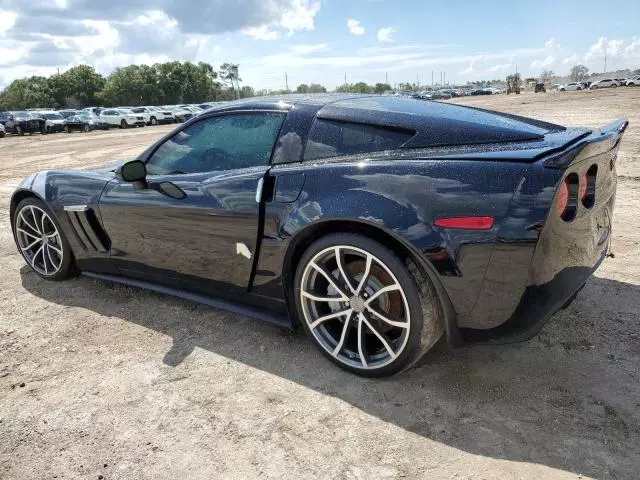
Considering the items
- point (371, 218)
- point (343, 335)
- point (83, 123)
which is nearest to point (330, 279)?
point (343, 335)

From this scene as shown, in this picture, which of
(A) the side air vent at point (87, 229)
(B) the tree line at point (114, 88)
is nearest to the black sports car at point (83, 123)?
(A) the side air vent at point (87, 229)

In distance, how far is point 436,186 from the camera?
2.19 m

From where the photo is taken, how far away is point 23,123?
31047 millimetres

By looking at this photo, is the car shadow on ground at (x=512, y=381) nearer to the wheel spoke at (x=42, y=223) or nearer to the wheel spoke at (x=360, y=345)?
the wheel spoke at (x=360, y=345)

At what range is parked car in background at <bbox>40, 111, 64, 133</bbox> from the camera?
3206cm

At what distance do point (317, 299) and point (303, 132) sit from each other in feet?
2.96

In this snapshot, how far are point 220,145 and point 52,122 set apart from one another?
3414 cm

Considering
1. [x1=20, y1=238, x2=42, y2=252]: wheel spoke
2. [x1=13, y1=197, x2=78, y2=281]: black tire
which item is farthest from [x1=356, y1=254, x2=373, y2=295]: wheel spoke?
[x1=20, y1=238, x2=42, y2=252]: wheel spoke

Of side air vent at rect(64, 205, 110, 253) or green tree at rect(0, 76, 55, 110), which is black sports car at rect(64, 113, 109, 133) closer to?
side air vent at rect(64, 205, 110, 253)

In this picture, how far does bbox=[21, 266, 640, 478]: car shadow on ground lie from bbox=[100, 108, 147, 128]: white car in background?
34891 mm

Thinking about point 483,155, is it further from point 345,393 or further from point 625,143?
point 625,143

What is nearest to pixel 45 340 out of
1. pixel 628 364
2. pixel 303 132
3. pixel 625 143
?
pixel 303 132

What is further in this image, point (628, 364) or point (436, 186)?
point (628, 364)

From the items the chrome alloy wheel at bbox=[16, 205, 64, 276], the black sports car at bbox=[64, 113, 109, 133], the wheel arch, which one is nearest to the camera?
the wheel arch
